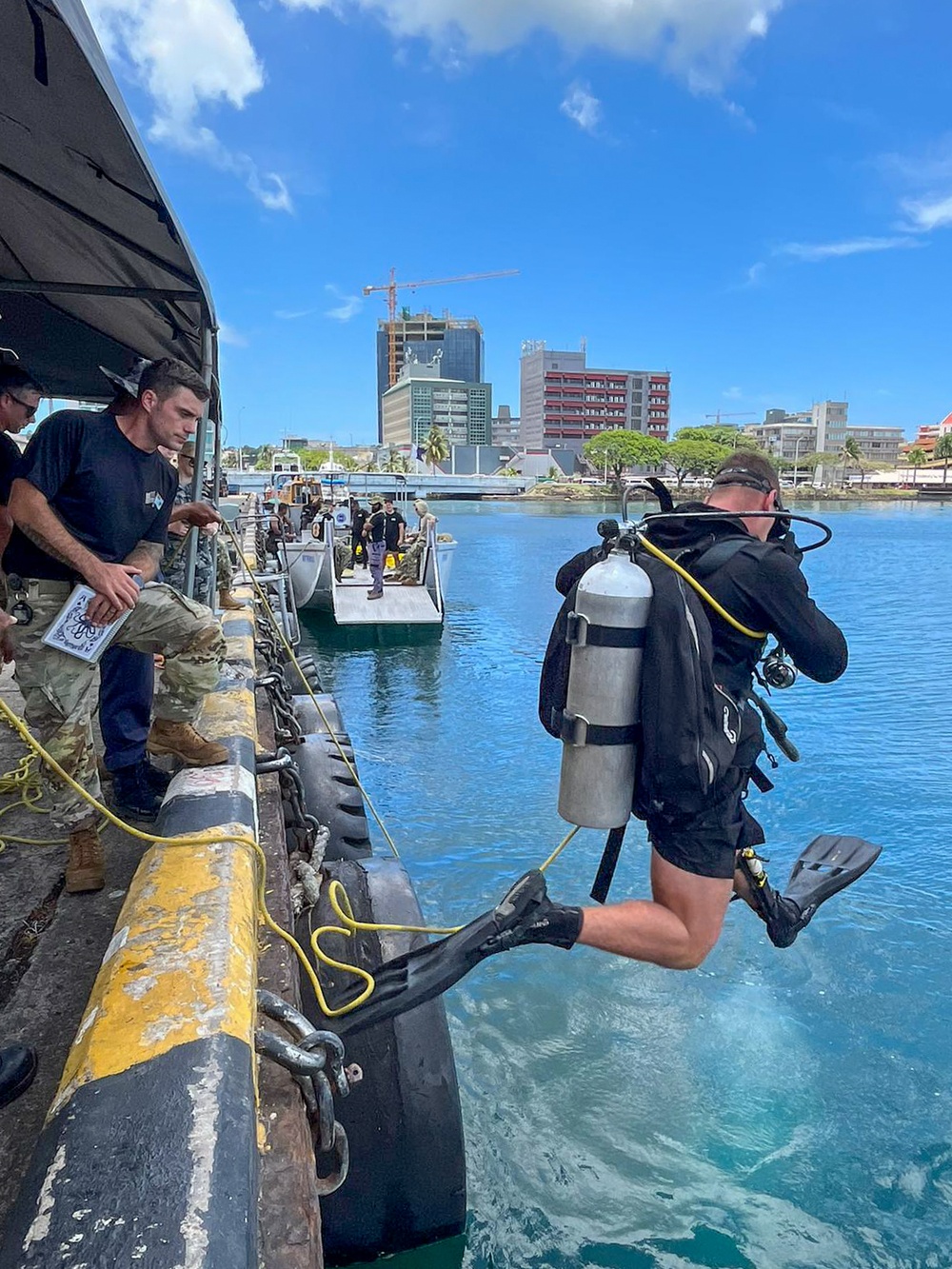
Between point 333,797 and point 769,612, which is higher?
point 769,612

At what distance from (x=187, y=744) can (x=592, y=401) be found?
175072 millimetres

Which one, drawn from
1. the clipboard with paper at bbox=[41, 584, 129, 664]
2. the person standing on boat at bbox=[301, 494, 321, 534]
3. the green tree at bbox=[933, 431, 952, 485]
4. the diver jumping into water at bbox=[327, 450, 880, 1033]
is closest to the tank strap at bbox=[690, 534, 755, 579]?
the diver jumping into water at bbox=[327, 450, 880, 1033]

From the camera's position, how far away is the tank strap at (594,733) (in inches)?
111

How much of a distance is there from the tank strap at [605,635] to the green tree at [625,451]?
130 meters

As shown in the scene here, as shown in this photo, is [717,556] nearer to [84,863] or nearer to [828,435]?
[84,863]

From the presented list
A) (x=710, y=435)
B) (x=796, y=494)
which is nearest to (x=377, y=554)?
(x=796, y=494)

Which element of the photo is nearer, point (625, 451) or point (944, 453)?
point (625, 451)

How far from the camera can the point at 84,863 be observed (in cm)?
285

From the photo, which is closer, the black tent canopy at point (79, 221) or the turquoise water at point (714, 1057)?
the black tent canopy at point (79, 221)

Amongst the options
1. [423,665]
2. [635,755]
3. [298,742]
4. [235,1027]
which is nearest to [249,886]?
[235,1027]

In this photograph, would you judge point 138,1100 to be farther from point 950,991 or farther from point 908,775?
point 908,775

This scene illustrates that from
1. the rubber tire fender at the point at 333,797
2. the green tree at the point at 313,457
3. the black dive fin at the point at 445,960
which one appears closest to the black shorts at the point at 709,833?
the black dive fin at the point at 445,960

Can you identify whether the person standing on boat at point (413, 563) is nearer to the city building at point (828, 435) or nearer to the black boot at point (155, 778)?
the black boot at point (155, 778)

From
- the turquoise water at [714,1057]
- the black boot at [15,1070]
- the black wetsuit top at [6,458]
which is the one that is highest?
the black wetsuit top at [6,458]
